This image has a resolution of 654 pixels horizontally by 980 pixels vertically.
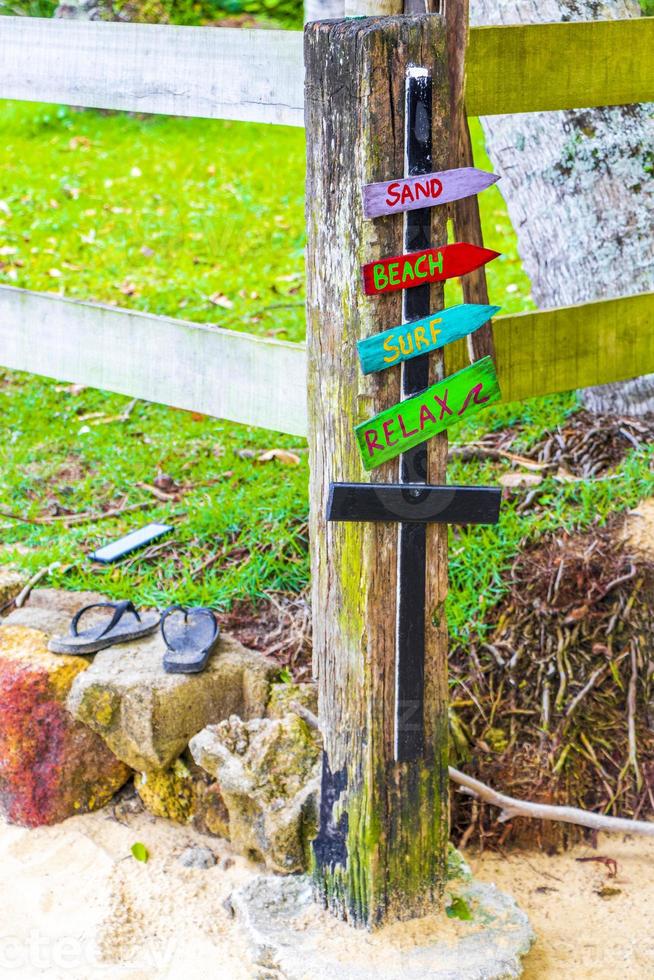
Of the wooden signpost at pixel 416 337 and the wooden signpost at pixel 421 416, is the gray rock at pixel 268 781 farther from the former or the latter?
the wooden signpost at pixel 416 337

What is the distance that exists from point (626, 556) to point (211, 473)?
5.37 ft

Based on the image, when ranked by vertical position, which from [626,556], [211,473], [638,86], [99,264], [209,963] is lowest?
[209,963]

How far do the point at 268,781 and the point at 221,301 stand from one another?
11.0 ft

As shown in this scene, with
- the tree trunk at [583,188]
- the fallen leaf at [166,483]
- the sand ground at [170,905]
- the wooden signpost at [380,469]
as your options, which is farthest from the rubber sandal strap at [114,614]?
the tree trunk at [583,188]

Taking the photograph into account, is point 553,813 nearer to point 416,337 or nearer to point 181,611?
point 181,611

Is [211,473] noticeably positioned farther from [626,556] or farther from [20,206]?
[20,206]

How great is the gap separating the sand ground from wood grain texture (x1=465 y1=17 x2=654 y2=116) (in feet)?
6.49

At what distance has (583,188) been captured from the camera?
4.00 m

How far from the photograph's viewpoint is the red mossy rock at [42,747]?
309 centimetres

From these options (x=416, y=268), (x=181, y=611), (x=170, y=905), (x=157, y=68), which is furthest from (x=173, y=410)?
(x=416, y=268)

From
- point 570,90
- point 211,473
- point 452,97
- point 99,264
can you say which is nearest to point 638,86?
point 570,90

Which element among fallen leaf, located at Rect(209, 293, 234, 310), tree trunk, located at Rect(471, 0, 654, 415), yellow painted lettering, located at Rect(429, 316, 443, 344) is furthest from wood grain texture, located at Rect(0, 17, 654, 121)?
fallen leaf, located at Rect(209, 293, 234, 310)

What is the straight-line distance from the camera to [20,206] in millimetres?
6977

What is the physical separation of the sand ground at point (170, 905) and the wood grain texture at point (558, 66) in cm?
198
